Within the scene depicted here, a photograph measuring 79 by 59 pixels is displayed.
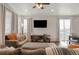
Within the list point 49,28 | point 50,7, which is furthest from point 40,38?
point 50,7

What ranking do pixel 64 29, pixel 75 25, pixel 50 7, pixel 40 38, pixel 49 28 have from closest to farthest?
pixel 50 7, pixel 40 38, pixel 75 25, pixel 49 28, pixel 64 29

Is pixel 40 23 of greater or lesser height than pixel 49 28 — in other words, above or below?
above

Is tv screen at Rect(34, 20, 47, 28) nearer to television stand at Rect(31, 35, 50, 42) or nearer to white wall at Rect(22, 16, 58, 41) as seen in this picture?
white wall at Rect(22, 16, 58, 41)

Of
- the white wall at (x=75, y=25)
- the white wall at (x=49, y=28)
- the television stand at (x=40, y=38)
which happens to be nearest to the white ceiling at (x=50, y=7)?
the white wall at (x=75, y=25)

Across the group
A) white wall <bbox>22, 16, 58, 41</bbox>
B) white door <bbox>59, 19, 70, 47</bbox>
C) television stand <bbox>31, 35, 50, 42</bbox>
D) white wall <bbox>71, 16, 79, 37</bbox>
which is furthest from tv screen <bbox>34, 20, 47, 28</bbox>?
white wall <bbox>71, 16, 79, 37</bbox>

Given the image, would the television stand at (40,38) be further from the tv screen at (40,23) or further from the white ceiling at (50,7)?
the white ceiling at (50,7)

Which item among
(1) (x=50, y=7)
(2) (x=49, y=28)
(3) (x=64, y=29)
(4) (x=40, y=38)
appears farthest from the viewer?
(3) (x=64, y=29)

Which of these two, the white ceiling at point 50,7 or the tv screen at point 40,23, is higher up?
the white ceiling at point 50,7

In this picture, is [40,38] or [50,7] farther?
[40,38]

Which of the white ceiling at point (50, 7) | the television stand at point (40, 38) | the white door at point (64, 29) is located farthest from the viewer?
Answer: the white door at point (64, 29)

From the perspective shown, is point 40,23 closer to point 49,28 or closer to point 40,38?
point 49,28

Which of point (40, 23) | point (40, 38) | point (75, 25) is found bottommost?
point (40, 38)

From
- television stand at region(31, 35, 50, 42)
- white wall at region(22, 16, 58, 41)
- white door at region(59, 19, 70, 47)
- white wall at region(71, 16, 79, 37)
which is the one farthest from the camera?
white door at region(59, 19, 70, 47)
